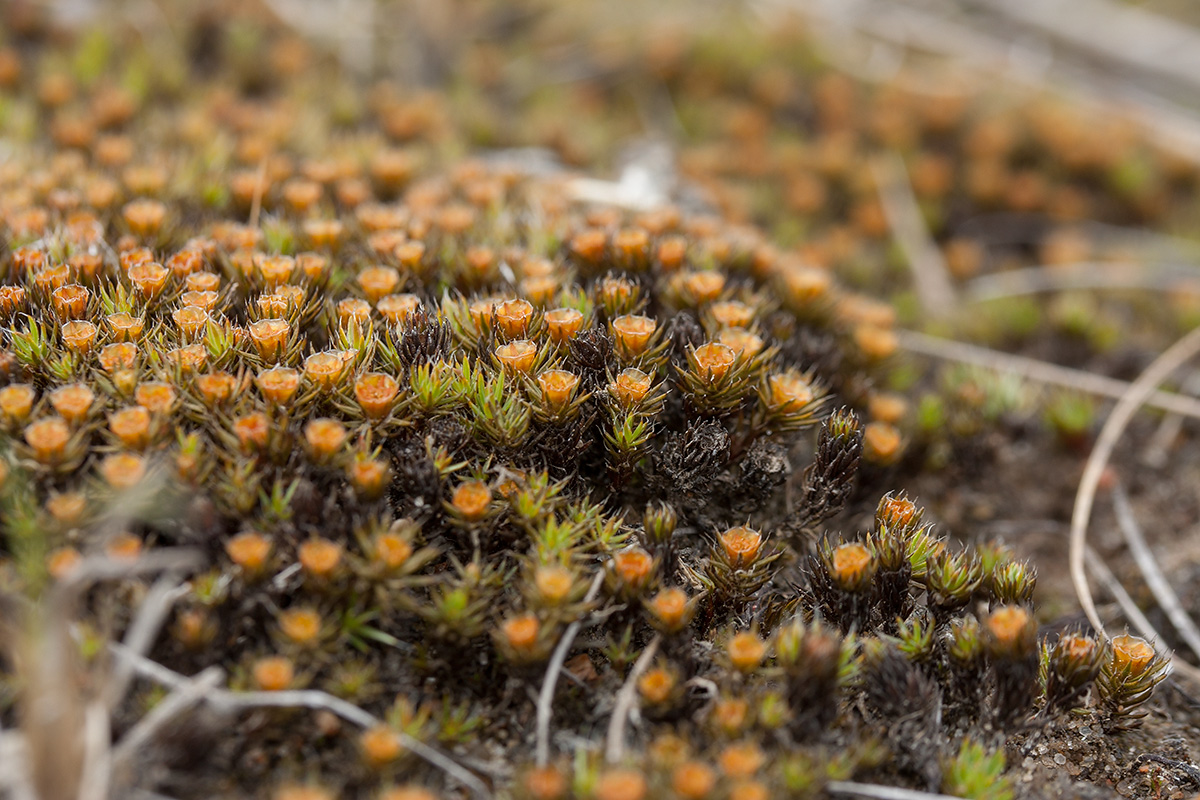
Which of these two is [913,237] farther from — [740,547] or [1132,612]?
[740,547]

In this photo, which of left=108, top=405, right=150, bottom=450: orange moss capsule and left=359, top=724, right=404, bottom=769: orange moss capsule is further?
left=108, top=405, right=150, bottom=450: orange moss capsule

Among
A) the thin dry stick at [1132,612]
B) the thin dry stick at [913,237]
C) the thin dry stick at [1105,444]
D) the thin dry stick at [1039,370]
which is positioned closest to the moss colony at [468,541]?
the thin dry stick at [1132,612]

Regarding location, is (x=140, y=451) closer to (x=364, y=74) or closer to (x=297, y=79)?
(x=297, y=79)

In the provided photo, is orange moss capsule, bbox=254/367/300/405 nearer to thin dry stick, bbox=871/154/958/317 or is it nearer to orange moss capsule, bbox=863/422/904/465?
orange moss capsule, bbox=863/422/904/465

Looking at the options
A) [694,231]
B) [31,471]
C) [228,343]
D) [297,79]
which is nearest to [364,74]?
[297,79]

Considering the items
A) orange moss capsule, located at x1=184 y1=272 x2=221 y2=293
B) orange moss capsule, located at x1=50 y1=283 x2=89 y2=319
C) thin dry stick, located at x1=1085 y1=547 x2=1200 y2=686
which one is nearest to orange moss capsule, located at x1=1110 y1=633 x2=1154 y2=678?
thin dry stick, located at x1=1085 y1=547 x2=1200 y2=686

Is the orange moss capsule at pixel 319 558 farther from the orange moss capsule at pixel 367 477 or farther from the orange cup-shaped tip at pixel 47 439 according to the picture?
the orange cup-shaped tip at pixel 47 439

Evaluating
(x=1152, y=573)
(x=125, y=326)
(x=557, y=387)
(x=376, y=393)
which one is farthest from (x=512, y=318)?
(x=1152, y=573)
